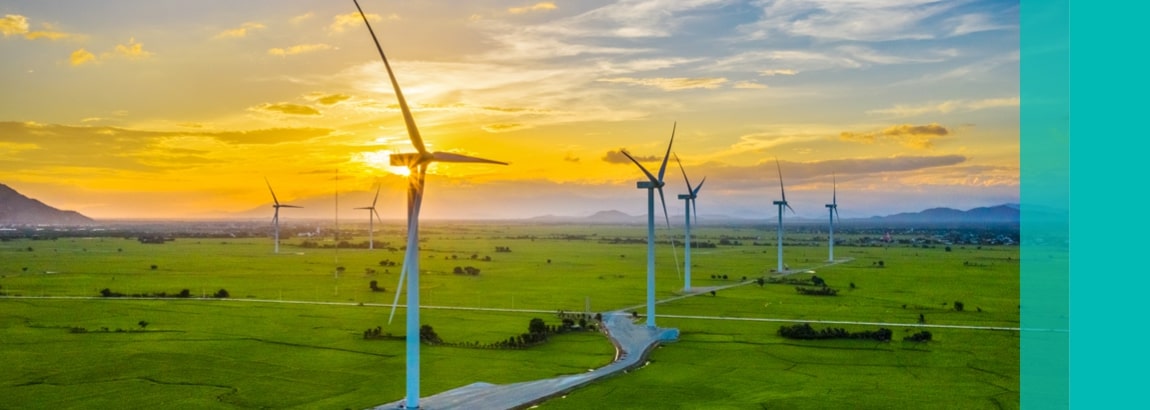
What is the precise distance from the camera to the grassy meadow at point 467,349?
114 feet

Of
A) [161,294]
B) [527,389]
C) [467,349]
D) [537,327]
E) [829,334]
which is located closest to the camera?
[527,389]

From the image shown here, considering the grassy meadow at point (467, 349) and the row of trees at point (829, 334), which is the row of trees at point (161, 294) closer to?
the grassy meadow at point (467, 349)

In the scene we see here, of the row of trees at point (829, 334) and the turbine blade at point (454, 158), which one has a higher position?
the turbine blade at point (454, 158)

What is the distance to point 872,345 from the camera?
47688mm

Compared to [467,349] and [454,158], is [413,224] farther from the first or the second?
[467,349]

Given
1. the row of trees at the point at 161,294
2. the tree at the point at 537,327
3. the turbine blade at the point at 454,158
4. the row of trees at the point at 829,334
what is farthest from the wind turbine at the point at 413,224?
the row of trees at the point at 161,294

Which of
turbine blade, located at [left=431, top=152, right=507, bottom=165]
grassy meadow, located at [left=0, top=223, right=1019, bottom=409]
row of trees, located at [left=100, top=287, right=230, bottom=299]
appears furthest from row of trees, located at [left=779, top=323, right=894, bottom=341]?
row of trees, located at [left=100, top=287, right=230, bottom=299]

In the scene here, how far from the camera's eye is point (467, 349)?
4569 centimetres

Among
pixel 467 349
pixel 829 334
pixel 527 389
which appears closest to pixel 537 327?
pixel 467 349

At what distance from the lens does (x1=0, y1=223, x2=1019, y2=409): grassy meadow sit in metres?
34.8

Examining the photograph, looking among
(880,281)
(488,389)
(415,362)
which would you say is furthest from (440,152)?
(880,281)

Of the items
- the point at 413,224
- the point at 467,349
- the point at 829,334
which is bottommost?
the point at 467,349

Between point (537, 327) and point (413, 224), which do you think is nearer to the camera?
point (413, 224)

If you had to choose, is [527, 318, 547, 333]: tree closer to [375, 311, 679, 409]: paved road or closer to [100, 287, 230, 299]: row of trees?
[375, 311, 679, 409]: paved road
